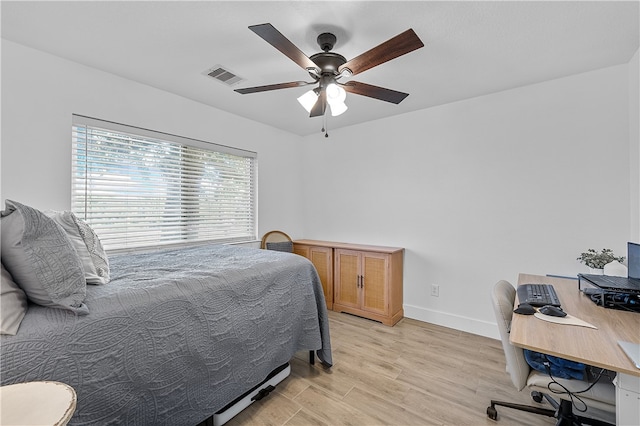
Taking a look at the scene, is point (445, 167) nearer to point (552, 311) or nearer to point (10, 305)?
point (552, 311)

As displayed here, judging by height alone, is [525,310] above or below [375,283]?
above

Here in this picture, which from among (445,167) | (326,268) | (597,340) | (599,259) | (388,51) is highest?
(388,51)

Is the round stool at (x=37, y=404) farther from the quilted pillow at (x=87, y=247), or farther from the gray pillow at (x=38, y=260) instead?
the quilted pillow at (x=87, y=247)

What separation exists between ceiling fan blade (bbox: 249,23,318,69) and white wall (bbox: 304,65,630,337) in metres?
1.97

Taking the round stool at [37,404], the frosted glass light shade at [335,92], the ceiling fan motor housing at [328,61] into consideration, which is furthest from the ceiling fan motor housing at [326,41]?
the round stool at [37,404]

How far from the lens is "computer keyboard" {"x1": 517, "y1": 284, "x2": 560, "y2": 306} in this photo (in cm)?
148

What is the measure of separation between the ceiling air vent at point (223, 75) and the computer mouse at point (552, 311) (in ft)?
8.65

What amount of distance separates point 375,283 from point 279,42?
2.57m

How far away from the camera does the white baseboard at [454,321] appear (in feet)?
9.18

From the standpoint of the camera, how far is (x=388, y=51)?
1521mm

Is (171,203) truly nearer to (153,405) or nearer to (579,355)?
(153,405)

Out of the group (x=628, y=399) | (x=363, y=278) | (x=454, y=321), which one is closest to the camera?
(x=628, y=399)

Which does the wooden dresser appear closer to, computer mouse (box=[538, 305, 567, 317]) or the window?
the window

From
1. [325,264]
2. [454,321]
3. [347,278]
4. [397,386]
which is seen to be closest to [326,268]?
[325,264]
